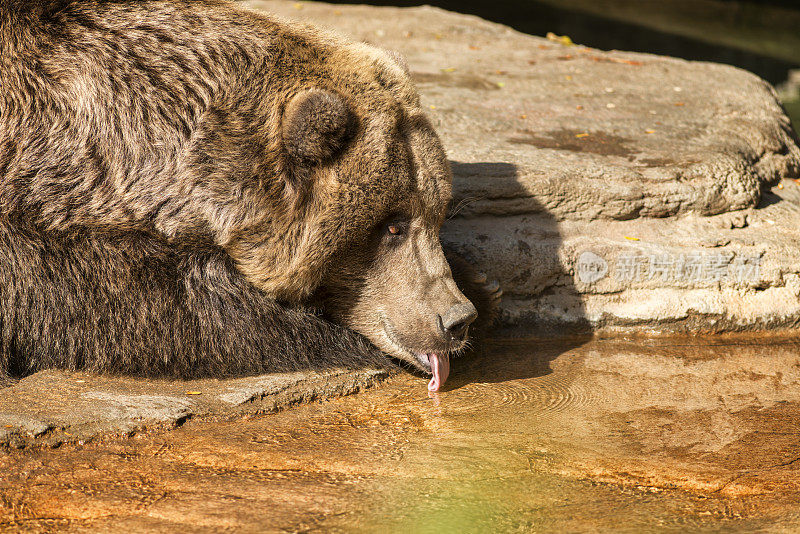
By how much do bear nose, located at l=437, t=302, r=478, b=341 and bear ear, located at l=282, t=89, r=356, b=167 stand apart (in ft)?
2.67

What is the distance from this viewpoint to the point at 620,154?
554cm

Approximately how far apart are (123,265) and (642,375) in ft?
8.01

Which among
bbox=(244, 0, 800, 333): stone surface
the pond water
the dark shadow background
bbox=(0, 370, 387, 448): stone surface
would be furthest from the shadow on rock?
the dark shadow background

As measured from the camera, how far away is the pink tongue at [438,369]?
392 cm

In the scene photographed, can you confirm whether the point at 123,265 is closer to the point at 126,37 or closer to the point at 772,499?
the point at 126,37

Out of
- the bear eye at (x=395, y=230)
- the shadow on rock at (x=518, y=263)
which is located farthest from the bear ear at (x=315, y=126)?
the shadow on rock at (x=518, y=263)

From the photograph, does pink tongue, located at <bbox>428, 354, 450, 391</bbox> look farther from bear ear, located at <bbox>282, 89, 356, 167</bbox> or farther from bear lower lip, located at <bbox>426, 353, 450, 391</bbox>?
bear ear, located at <bbox>282, 89, 356, 167</bbox>

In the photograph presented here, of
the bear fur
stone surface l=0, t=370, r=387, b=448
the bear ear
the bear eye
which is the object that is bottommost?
stone surface l=0, t=370, r=387, b=448

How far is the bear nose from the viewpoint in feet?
12.3

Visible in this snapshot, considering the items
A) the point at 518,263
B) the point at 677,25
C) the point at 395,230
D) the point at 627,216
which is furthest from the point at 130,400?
the point at 677,25

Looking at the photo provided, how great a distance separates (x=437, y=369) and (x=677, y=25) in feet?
43.4

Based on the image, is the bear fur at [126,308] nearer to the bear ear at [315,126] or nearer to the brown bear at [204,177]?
the brown bear at [204,177]

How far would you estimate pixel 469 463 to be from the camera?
3.25 meters

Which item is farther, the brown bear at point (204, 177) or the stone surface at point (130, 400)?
the brown bear at point (204, 177)
